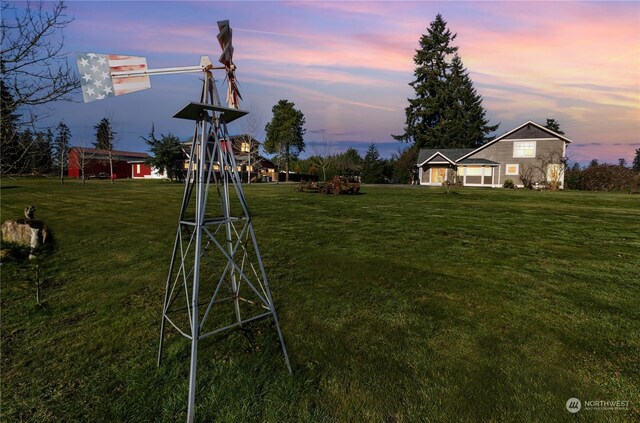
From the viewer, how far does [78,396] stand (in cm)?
323

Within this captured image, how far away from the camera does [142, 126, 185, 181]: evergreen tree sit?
42.5 metres

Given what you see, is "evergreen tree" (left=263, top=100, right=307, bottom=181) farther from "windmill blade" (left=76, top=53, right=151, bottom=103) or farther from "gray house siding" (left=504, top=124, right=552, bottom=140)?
"windmill blade" (left=76, top=53, right=151, bottom=103)

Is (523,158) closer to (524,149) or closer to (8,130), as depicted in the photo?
(524,149)

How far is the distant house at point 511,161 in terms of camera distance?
3622cm

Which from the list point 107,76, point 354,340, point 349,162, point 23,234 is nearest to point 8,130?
point 107,76

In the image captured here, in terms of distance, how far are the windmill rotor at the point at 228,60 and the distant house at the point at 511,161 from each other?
39748mm

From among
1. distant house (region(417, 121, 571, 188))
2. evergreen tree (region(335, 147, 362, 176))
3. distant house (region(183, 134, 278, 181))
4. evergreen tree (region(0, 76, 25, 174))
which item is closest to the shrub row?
distant house (region(417, 121, 571, 188))

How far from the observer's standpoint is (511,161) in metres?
38.9

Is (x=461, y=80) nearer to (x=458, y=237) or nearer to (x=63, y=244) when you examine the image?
(x=458, y=237)

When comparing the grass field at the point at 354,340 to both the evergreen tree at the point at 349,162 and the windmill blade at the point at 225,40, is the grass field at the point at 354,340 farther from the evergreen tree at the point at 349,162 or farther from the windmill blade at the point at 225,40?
the evergreen tree at the point at 349,162

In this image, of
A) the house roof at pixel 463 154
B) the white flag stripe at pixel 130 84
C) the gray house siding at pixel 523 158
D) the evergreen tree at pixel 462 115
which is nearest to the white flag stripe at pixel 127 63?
the white flag stripe at pixel 130 84

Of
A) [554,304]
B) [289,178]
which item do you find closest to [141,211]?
[554,304]

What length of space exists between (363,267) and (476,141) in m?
61.0

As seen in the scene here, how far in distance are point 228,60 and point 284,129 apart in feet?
184
